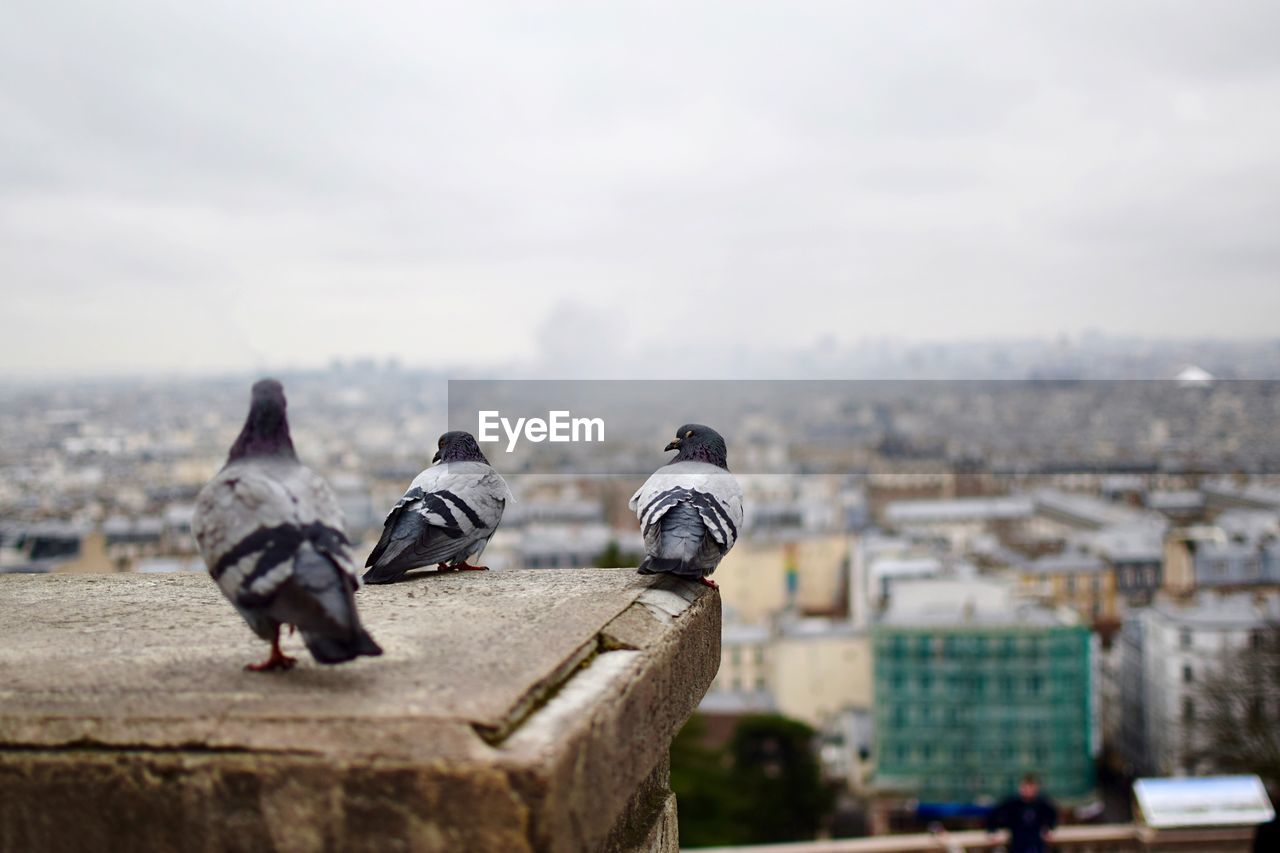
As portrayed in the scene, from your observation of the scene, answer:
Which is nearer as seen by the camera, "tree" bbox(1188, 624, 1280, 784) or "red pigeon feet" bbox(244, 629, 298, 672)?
"red pigeon feet" bbox(244, 629, 298, 672)

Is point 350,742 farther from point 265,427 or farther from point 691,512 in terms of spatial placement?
point 691,512

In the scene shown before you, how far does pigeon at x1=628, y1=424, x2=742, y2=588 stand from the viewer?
10.2 feet

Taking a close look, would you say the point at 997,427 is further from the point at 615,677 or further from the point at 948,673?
the point at 615,677

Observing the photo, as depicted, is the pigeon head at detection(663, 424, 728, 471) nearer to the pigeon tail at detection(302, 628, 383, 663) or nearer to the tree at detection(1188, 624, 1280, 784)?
the pigeon tail at detection(302, 628, 383, 663)

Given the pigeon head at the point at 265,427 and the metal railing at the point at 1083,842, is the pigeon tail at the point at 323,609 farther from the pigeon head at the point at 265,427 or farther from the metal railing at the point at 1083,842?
the metal railing at the point at 1083,842

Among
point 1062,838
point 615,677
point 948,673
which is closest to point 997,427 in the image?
point 948,673

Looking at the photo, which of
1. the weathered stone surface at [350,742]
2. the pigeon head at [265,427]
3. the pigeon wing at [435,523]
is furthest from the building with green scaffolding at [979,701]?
the pigeon head at [265,427]

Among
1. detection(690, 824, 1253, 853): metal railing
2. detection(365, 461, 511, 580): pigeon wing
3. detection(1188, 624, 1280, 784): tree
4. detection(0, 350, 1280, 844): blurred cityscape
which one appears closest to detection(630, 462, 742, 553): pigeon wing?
detection(365, 461, 511, 580): pigeon wing

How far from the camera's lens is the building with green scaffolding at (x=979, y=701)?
42656mm

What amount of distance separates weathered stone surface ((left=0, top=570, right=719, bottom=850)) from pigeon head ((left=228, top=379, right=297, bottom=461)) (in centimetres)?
38

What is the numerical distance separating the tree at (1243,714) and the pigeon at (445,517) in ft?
83.2

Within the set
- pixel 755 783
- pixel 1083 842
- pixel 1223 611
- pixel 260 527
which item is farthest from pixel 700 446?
pixel 1223 611

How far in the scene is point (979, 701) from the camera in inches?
1719

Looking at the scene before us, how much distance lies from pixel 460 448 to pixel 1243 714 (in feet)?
101
